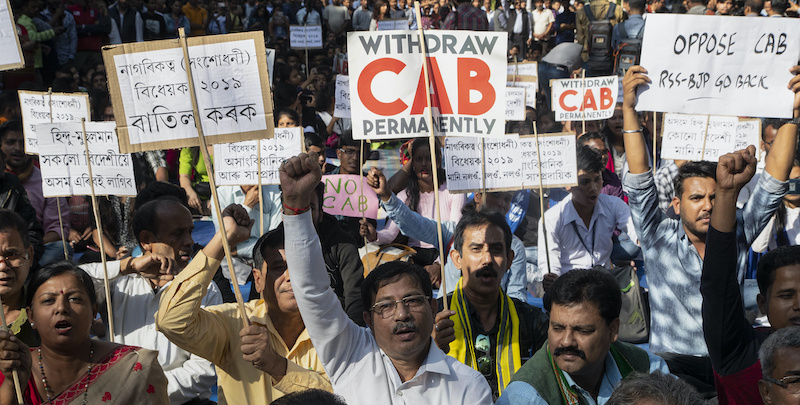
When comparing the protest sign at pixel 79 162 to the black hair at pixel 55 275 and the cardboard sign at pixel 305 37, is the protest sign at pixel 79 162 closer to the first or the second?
the black hair at pixel 55 275

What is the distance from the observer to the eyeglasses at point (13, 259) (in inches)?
146

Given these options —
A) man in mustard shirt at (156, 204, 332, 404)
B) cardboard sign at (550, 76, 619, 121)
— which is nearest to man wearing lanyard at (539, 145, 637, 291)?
man in mustard shirt at (156, 204, 332, 404)

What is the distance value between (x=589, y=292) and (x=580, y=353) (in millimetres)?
233

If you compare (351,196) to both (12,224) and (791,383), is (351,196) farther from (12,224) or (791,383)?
(791,383)

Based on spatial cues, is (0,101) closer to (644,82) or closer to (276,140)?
(276,140)

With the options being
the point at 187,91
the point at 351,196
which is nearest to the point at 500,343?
the point at 187,91

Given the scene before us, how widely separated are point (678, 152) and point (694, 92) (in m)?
2.69

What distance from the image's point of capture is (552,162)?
6168mm

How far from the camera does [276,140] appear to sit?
629 centimetres

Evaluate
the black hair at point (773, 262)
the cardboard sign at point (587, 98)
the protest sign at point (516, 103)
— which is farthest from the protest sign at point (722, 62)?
the cardboard sign at point (587, 98)

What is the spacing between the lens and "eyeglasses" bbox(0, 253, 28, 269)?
12.2 ft

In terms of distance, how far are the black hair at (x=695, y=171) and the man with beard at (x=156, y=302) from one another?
2.38 meters

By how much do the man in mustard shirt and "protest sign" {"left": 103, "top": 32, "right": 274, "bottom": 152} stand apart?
0.50m

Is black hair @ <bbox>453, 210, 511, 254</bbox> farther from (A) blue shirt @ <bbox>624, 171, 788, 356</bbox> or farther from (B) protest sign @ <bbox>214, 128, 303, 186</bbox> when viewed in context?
(B) protest sign @ <bbox>214, 128, 303, 186</bbox>
